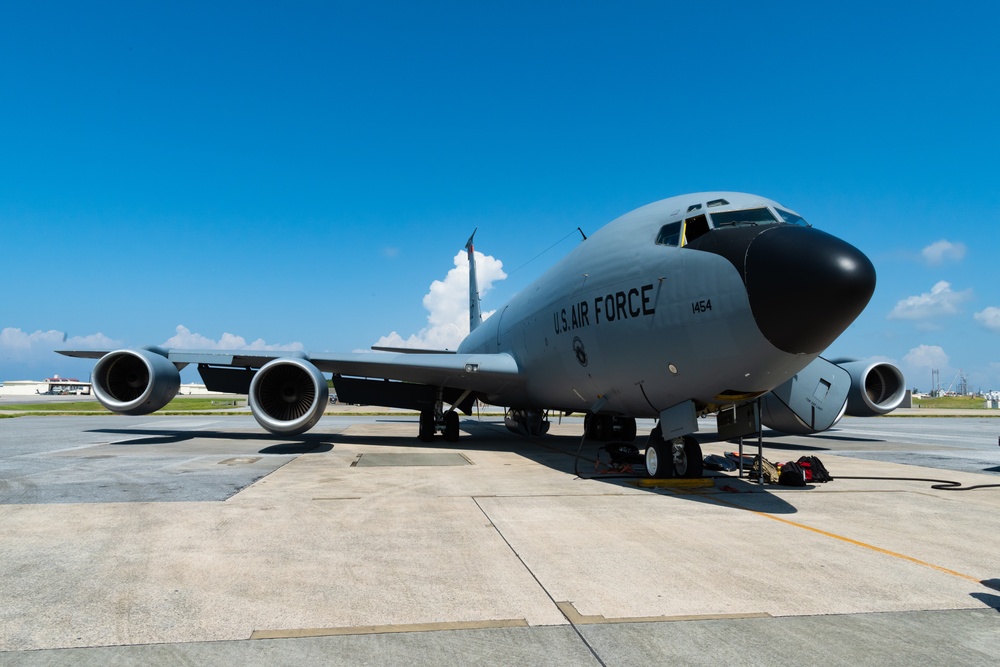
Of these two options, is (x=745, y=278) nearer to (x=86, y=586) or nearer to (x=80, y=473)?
(x=86, y=586)

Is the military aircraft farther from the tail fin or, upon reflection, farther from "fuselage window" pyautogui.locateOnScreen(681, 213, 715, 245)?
the tail fin

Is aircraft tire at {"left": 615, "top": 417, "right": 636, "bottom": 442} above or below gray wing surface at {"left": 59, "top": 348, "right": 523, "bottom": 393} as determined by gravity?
below

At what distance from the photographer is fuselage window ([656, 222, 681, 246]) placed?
9035mm

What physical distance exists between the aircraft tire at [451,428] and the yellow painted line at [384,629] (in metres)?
14.4

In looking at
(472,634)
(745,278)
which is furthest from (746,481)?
(472,634)

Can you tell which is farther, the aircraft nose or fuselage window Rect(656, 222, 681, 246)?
fuselage window Rect(656, 222, 681, 246)

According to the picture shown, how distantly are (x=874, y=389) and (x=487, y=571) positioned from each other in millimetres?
15917

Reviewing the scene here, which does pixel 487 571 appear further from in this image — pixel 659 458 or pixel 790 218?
pixel 790 218

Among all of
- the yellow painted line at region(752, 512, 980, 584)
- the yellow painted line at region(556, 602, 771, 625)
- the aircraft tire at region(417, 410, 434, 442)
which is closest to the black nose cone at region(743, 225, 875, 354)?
the yellow painted line at region(752, 512, 980, 584)

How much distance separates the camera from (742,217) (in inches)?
340

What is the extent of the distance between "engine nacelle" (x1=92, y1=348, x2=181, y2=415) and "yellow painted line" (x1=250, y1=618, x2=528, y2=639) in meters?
12.7

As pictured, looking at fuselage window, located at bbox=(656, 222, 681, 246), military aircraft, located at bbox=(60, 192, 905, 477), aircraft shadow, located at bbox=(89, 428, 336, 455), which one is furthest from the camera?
aircraft shadow, located at bbox=(89, 428, 336, 455)

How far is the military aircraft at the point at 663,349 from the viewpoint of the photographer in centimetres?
732

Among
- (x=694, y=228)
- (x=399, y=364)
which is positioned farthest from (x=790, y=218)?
(x=399, y=364)
